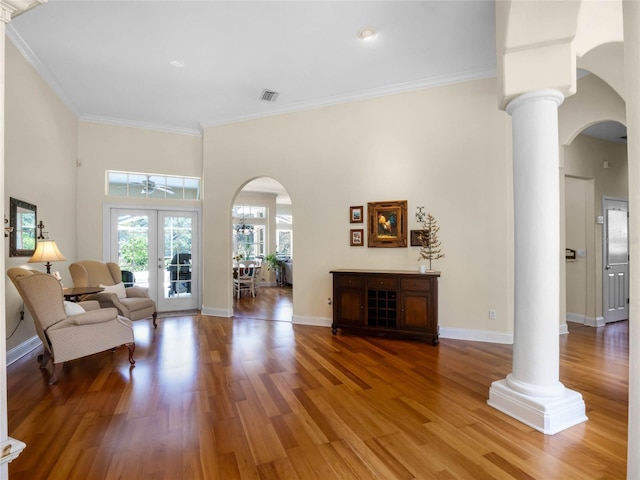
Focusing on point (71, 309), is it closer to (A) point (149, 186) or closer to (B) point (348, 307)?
(B) point (348, 307)

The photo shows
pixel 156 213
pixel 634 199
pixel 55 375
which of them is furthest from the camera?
pixel 156 213

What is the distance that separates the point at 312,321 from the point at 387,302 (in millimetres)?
1439

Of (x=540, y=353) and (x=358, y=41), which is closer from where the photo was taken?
(x=540, y=353)

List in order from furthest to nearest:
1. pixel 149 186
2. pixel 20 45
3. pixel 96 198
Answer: pixel 149 186
pixel 96 198
pixel 20 45

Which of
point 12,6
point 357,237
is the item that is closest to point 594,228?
point 357,237

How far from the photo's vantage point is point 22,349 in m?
4.17

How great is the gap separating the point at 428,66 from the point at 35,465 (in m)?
5.40

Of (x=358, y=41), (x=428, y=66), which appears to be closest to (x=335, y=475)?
(x=358, y=41)

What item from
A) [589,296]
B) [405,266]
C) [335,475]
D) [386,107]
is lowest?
[335,475]

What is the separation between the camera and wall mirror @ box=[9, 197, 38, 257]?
12.9 feet

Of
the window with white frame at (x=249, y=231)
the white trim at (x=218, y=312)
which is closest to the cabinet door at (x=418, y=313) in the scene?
the white trim at (x=218, y=312)

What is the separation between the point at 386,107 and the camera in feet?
17.1

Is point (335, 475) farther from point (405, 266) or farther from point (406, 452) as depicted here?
point (405, 266)

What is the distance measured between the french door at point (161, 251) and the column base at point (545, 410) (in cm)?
579
